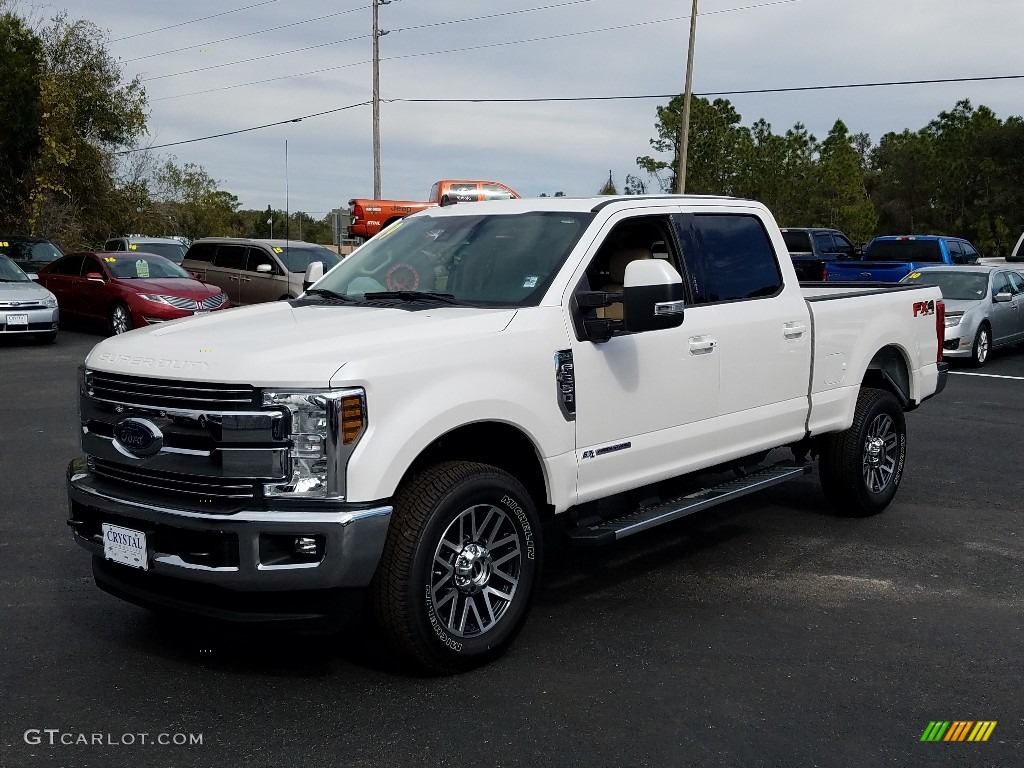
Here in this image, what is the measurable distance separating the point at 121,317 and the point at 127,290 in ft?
1.69

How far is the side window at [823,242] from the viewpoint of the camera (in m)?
29.2

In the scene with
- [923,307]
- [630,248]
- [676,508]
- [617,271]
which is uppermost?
[630,248]

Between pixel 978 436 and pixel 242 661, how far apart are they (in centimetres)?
807

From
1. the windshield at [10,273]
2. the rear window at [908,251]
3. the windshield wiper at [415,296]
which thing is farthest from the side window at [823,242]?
the windshield wiper at [415,296]

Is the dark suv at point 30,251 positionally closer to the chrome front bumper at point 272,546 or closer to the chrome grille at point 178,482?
the chrome grille at point 178,482

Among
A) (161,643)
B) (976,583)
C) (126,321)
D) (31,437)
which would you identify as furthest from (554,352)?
(126,321)

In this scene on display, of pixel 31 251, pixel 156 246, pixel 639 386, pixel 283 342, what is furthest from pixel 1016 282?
pixel 31 251

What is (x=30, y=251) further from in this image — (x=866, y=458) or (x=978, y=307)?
(x=866, y=458)

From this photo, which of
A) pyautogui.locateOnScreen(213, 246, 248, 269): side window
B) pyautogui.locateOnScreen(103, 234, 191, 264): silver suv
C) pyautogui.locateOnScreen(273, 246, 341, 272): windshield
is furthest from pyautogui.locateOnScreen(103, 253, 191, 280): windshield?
pyautogui.locateOnScreen(103, 234, 191, 264): silver suv

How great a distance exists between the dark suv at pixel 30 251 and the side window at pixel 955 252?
1917 centimetres

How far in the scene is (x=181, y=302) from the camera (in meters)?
18.8

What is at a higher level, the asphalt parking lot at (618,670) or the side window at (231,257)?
the side window at (231,257)

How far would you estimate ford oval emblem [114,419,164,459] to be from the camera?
4.36 meters

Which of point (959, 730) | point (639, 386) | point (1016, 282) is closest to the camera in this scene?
point (959, 730)
